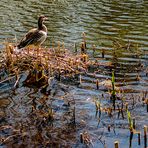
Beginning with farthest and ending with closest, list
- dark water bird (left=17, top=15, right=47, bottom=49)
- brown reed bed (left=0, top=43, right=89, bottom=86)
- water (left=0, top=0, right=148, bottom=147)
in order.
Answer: dark water bird (left=17, top=15, right=47, bottom=49)
brown reed bed (left=0, top=43, right=89, bottom=86)
water (left=0, top=0, right=148, bottom=147)

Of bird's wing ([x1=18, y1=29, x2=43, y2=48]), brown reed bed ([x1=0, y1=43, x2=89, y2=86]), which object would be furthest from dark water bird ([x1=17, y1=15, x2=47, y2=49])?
brown reed bed ([x1=0, y1=43, x2=89, y2=86])

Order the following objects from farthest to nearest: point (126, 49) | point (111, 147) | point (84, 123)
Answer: point (126, 49)
point (84, 123)
point (111, 147)

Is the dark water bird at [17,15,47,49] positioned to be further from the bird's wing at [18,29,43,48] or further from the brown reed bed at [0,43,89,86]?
the brown reed bed at [0,43,89,86]

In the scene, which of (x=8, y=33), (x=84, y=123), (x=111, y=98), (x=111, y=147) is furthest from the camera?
(x=8, y=33)

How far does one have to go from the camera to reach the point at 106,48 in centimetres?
1648

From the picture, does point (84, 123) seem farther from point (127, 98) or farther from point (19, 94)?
point (19, 94)

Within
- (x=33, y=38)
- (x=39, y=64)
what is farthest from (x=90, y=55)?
(x=39, y=64)

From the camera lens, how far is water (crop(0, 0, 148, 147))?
9805mm

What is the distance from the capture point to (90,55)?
1551cm

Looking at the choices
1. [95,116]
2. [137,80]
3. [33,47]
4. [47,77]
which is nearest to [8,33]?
[33,47]

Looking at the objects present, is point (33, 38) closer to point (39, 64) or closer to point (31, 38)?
point (31, 38)

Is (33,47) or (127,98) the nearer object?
(127,98)

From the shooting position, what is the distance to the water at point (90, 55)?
9.80 meters

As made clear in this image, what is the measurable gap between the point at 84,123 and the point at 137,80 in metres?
3.45
